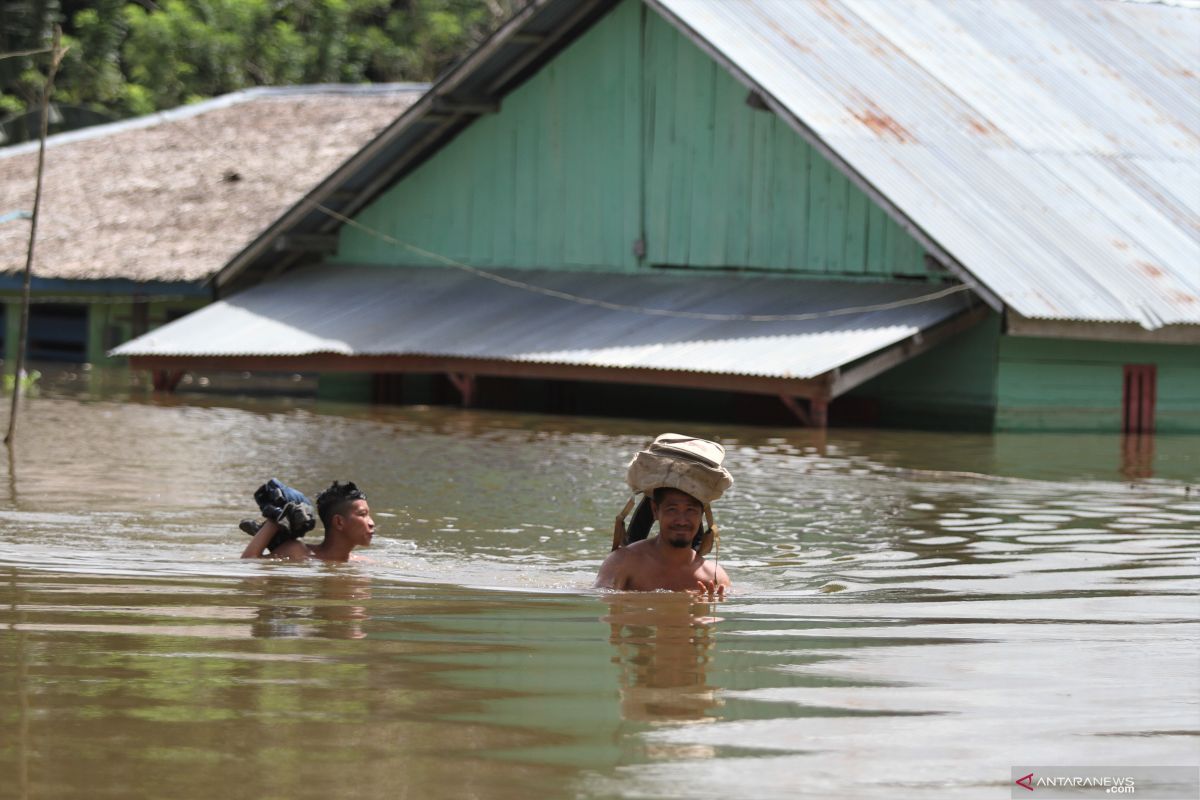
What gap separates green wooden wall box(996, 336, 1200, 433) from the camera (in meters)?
19.6

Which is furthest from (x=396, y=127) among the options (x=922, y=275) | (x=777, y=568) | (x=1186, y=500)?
(x=777, y=568)

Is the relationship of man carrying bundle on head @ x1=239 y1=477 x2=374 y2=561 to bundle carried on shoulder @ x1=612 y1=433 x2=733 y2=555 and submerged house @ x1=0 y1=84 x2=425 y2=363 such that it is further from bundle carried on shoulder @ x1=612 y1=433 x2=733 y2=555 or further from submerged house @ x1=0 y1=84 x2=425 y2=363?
submerged house @ x1=0 y1=84 x2=425 y2=363

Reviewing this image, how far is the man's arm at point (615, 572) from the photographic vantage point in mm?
8367

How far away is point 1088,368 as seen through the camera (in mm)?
20047

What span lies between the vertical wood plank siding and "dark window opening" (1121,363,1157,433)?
2.30 metres

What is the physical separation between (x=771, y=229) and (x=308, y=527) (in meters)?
12.7

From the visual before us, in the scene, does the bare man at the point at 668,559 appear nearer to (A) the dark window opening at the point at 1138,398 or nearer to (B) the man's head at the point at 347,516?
(B) the man's head at the point at 347,516

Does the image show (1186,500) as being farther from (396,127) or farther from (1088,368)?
(396,127)

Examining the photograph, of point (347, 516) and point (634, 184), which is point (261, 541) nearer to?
point (347, 516)

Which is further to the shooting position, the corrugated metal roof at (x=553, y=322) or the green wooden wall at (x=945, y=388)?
the green wooden wall at (x=945, y=388)

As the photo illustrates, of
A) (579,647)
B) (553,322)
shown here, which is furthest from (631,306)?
(579,647)

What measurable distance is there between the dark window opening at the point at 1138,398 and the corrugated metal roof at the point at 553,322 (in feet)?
7.11

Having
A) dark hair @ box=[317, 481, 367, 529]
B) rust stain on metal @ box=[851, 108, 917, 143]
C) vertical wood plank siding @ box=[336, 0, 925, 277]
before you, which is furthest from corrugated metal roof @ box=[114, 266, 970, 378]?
dark hair @ box=[317, 481, 367, 529]

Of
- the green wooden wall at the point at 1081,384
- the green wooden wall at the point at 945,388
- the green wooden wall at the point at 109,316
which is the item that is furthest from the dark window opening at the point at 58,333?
the green wooden wall at the point at 1081,384
